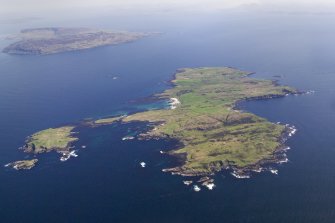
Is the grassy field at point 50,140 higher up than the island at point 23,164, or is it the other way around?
the grassy field at point 50,140

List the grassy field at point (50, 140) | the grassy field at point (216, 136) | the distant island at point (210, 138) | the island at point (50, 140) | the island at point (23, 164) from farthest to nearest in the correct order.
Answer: the grassy field at point (50, 140)
the island at point (50, 140)
the island at point (23, 164)
the grassy field at point (216, 136)
the distant island at point (210, 138)

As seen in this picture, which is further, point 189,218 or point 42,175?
point 42,175

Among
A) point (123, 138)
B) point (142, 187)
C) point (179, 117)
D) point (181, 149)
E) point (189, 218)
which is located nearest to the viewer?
point (189, 218)

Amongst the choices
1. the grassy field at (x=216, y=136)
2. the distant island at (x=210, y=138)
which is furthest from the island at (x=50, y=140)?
the grassy field at (x=216, y=136)

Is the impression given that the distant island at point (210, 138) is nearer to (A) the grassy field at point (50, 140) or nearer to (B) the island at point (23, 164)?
(A) the grassy field at point (50, 140)

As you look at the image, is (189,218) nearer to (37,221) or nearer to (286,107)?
(37,221)

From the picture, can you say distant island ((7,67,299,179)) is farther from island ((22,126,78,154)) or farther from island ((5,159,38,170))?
island ((5,159,38,170))

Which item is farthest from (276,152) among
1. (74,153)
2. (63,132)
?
(63,132)

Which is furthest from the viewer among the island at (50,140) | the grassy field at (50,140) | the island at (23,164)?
the grassy field at (50,140)

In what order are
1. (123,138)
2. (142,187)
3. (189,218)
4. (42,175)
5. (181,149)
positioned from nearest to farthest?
1. (189,218)
2. (142,187)
3. (42,175)
4. (181,149)
5. (123,138)
